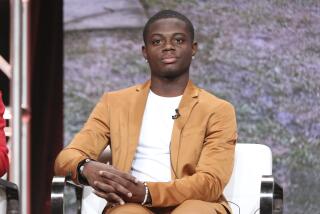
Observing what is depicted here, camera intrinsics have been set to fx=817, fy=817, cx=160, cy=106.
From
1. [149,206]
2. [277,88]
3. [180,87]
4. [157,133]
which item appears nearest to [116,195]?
[149,206]

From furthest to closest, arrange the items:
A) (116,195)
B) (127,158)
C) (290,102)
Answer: (290,102), (127,158), (116,195)

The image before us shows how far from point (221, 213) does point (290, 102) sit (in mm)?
1899

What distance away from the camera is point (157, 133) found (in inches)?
153

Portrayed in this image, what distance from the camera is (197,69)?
5477mm

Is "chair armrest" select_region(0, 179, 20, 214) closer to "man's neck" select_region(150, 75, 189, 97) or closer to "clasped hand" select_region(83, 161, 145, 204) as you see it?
"clasped hand" select_region(83, 161, 145, 204)

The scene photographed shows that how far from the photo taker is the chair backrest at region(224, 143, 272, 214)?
13.1 ft

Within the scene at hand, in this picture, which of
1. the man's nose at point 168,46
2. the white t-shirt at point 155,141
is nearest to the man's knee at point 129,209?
the white t-shirt at point 155,141

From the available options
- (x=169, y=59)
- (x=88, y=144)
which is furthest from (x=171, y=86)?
(x=88, y=144)

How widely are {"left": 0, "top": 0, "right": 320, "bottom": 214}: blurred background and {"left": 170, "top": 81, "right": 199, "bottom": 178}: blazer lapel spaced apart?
1.50 metres

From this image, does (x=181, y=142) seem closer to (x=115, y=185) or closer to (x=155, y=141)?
(x=155, y=141)

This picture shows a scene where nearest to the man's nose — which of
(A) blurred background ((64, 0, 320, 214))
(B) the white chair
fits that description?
(B) the white chair

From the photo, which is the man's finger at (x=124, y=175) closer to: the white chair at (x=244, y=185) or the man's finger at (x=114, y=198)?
the man's finger at (x=114, y=198)

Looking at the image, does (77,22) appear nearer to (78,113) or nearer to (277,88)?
(78,113)

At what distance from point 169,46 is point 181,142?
46 cm
